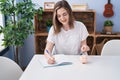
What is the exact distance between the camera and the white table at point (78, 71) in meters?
1.46

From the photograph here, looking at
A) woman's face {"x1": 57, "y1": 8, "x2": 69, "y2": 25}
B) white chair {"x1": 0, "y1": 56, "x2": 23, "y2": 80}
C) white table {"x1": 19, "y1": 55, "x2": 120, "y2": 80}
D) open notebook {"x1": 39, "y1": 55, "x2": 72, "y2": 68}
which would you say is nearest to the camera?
white table {"x1": 19, "y1": 55, "x2": 120, "y2": 80}

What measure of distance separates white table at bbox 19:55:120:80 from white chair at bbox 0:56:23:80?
Answer: 0.41 feet

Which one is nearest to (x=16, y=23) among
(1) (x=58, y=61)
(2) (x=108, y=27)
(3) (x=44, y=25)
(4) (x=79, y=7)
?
(3) (x=44, y=25)

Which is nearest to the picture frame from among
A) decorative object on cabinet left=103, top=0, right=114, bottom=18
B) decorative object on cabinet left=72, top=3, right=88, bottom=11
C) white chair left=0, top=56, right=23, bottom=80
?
decorative object on cabinet left=72, top=3, right=88, bottom=11

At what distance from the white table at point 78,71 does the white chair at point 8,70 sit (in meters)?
0.13

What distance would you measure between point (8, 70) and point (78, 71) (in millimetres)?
552

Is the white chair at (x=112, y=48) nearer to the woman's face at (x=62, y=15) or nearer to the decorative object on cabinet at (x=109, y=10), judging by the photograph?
the woman's face at (x=62, y=15)

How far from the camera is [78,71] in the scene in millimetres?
1567

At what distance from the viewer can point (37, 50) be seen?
3.25 meters

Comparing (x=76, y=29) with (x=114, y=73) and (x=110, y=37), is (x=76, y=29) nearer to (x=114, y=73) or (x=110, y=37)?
(x=114, y=73)

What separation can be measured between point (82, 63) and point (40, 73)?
0.39 m

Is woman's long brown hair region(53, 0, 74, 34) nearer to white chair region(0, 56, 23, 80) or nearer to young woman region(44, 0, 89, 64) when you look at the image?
young woman region(44, 0, 89, 64)

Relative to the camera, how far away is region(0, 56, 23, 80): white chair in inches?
61.8

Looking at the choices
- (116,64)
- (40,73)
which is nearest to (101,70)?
(116,64)
